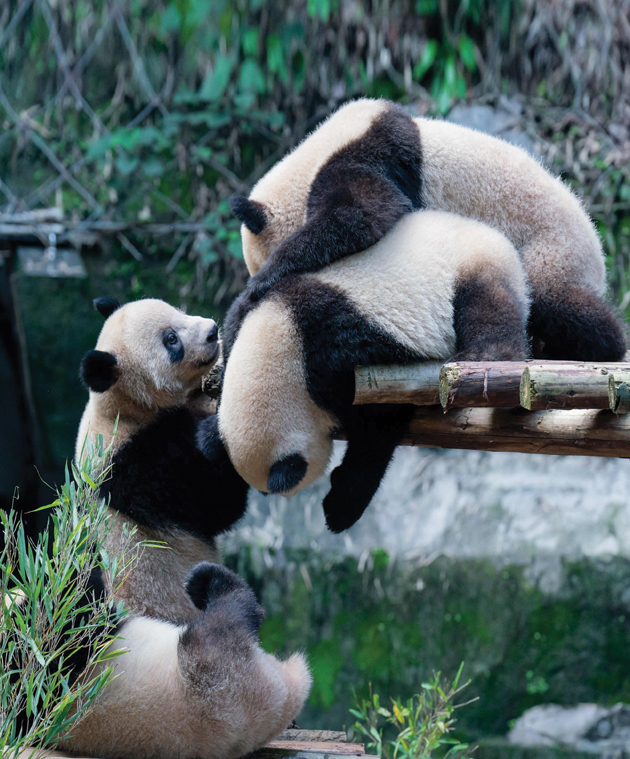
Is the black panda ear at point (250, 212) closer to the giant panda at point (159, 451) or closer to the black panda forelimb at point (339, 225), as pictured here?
the black panda forelimb at point (339, 225)

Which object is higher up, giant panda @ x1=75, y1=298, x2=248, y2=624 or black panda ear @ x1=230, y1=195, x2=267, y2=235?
black panda ear @ x1=230, y1=195, x2=267, y2=235

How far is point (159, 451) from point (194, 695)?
87 cm

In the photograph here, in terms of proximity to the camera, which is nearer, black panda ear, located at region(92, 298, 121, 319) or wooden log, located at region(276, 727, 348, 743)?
wooden log, located at region(276, 727, 348, 743)

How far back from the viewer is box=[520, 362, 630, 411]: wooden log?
168 centimetres

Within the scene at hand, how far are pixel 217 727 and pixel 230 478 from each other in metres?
0.83

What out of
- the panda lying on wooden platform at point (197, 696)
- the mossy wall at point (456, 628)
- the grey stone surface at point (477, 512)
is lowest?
the mossy wall at point (456, 628)

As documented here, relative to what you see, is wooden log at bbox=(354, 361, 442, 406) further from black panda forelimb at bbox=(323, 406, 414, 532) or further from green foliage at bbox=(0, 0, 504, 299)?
green foliage at bbox=(0, 0, 504, 299)

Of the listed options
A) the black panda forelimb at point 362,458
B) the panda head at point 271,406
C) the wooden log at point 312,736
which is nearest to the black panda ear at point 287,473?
the panda head at point 271,406

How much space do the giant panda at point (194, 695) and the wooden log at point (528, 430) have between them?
0.79m

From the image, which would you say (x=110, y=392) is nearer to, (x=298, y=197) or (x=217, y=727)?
(x=298, y=197)

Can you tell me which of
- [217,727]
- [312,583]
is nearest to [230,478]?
[217,727]

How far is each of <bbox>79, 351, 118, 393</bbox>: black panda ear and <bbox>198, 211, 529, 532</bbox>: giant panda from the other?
70 centimetres

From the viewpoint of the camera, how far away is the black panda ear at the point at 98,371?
2.57 m

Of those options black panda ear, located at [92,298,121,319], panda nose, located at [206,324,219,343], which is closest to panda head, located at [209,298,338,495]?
panda nose, located at [206,324,219,343]
